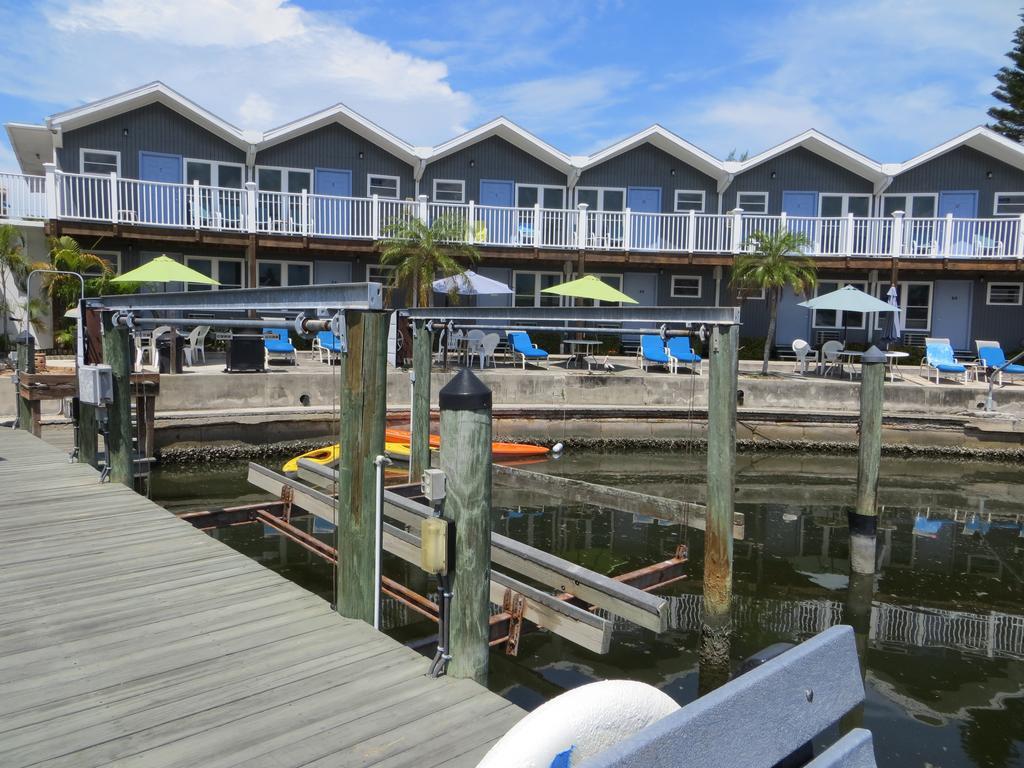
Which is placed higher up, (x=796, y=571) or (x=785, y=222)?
(x=785, y=222)

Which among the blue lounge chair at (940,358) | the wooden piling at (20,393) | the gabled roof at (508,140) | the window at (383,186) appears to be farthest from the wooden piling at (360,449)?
the window at (383,186)

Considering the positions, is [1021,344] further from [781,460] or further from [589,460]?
[589,460]

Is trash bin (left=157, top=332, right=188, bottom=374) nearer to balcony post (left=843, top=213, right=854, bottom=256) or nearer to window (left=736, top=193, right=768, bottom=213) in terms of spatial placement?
window (left=736, top=193, right=768, bottom=213)

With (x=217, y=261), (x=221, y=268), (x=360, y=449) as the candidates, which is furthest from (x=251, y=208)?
(x=360, y=449)

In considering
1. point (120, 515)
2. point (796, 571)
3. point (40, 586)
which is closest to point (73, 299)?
point (120, 515)

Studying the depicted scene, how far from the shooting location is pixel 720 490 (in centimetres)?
650

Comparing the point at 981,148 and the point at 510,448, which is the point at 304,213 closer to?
the point at 510,448

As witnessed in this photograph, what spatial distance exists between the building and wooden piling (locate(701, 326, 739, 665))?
50.8ft

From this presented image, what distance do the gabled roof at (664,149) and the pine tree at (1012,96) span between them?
865 inches

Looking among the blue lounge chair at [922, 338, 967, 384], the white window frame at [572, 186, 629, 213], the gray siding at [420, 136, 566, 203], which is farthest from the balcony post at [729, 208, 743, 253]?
the gray siding at [420, 136, 566, 203]

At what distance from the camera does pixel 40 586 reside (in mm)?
5035

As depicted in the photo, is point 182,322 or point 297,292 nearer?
point 297,292

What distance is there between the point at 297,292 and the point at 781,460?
13.1 metres

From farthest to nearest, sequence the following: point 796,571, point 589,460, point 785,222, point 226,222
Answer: point 785,222, point 226,222, point 589,460, point 796,571
